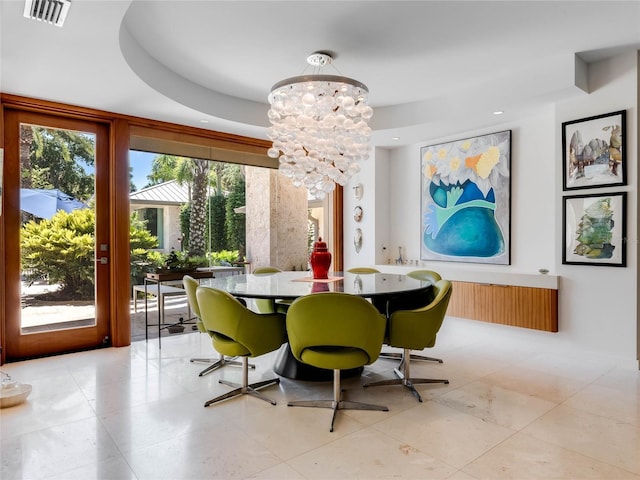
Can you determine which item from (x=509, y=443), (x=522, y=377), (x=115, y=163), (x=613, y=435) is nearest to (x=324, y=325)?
(x=509, y=443)

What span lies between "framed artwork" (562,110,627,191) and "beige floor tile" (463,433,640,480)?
104 inches

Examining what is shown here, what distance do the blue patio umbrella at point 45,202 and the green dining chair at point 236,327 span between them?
2383 mm

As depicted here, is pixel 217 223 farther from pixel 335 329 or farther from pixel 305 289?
pixel 335 329

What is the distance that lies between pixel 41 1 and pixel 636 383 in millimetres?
4989

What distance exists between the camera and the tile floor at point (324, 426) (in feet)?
7.00

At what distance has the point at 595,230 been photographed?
154 inches

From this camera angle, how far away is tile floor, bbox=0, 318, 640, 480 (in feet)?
7.00

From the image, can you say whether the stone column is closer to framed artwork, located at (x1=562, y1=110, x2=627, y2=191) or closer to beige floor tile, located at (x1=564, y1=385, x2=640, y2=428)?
framed artwork, located at (x1=562, y1=110, x2=627, y2=191)

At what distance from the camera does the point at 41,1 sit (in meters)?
2.40

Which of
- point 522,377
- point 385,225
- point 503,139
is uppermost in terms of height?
point 503,139

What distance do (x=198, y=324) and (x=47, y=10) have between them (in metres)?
2.53

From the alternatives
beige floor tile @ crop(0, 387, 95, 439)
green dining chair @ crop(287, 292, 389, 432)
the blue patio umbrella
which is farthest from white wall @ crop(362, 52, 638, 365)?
the blue patio umbrella

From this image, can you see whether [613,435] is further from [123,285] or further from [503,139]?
[123,285]

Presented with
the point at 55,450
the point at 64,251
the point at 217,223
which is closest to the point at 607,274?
the point at 55,450
